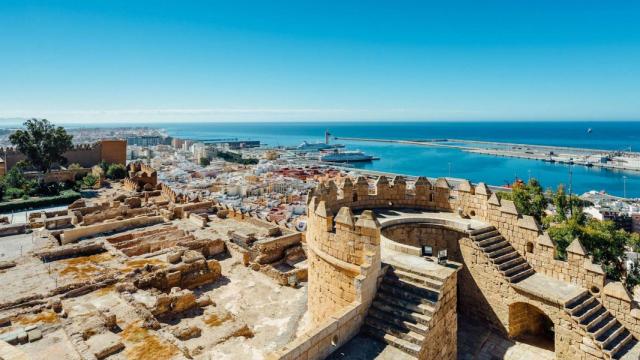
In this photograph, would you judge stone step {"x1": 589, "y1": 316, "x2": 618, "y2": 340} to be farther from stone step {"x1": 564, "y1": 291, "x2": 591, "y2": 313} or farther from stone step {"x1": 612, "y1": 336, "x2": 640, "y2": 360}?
stone step {"x1": 564, "y1": 291, "x2": 591, "y2": 313}

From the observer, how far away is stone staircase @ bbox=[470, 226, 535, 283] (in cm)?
1020

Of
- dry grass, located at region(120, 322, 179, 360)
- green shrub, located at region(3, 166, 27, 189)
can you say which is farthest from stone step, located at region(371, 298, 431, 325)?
green shrub, located at region(3, 166, 27, 189)

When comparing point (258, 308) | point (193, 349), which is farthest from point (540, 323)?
point (193, 349)

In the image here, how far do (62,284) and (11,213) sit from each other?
21.6m

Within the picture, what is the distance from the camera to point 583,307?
9.05 meters

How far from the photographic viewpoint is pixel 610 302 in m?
9.25

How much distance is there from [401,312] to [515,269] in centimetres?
464

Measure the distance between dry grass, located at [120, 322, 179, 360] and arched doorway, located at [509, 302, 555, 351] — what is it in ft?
31.8

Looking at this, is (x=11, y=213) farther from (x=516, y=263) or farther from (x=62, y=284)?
(x=516, y=263)

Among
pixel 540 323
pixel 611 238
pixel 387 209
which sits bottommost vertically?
pixel 540 323

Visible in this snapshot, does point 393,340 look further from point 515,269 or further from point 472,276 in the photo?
point 515,269

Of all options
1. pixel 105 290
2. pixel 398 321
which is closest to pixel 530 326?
pixel 398 321

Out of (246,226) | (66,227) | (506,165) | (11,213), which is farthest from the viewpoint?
(506,165)

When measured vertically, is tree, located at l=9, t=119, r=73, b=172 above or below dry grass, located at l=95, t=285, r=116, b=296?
above
